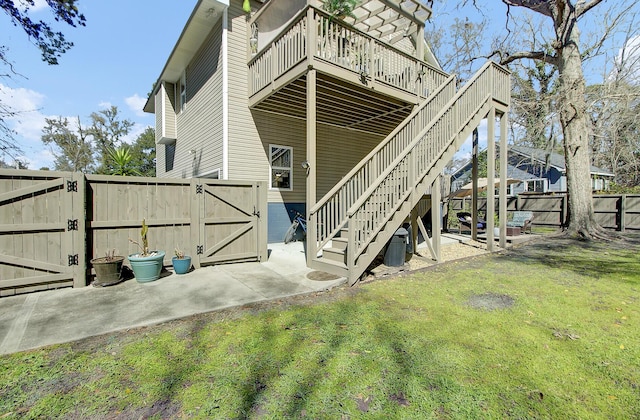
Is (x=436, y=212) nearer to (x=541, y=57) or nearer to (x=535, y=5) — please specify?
(x=535, y=5)

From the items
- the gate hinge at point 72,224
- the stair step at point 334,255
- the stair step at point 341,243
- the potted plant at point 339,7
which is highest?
the potted plant at point 339,7

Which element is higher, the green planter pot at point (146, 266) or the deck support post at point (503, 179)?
the deck support post at point (503, 179)

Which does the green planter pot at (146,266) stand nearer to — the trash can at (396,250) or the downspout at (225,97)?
the downspout at (225,97)

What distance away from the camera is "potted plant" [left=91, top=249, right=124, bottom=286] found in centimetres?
468

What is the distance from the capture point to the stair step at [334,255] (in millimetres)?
5414

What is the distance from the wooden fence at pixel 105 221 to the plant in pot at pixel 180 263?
12.9 inches

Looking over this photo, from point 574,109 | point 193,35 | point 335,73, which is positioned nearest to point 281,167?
point 335,73

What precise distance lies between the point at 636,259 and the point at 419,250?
450cm

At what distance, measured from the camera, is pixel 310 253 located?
18.9ft

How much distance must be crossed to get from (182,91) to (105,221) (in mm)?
8239

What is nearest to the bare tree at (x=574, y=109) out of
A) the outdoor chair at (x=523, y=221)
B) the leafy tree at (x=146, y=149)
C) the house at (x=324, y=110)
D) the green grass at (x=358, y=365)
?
the outdoor chair at (x=523, y=221)

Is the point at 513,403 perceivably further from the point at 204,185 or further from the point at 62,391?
the point at 204,185

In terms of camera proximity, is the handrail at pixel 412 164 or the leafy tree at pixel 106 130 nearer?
the handrail at pixel 412 164

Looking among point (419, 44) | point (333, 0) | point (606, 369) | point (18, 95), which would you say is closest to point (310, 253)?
point (606, 369)
